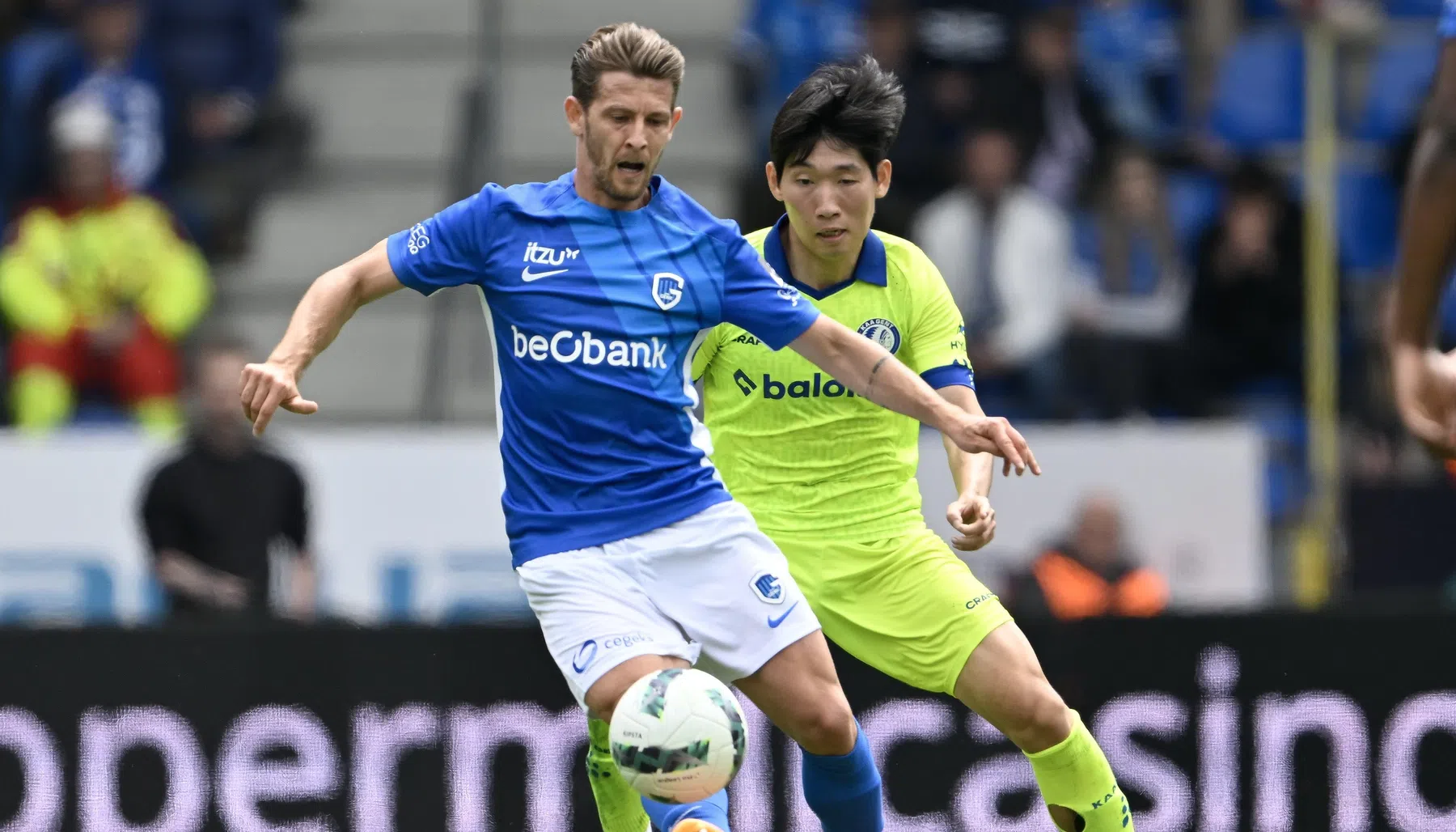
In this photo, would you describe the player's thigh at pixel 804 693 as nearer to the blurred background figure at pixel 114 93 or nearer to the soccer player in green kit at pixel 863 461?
the soccer player in green kit at pixel 863 461

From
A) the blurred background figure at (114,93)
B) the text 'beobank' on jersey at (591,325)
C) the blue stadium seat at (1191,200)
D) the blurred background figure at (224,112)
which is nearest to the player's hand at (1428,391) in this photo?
the text 'beobank' on jersey at (591,325)

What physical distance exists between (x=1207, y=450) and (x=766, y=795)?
3.27 meters

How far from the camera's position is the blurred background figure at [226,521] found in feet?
26.8

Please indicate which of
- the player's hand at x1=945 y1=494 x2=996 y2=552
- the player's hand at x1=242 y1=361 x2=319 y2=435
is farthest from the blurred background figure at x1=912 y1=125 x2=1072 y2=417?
the player's hand at x1=242 y1=361 x2=319 y2=435

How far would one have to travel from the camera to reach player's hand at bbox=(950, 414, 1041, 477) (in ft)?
15.7

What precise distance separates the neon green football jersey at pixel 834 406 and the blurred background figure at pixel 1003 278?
377cm

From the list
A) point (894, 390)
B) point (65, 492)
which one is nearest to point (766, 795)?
point (894, 390)

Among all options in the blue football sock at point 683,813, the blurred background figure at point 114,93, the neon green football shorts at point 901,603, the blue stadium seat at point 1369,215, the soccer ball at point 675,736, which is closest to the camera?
the soccer ball at point 675,736

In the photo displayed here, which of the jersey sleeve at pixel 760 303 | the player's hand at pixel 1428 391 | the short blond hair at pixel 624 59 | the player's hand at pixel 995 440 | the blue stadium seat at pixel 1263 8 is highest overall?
the blue stadium seat at pixel 1263 8

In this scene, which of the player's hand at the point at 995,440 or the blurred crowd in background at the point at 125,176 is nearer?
the player's hand at the point at 995,440

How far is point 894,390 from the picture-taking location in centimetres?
501

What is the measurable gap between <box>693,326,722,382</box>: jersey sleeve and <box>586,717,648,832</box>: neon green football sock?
3.32 ft

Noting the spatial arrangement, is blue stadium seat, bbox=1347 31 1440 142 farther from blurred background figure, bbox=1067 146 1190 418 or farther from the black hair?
the black hair

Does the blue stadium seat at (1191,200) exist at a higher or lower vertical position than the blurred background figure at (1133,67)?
lower
